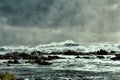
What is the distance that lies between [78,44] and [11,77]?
524 ft

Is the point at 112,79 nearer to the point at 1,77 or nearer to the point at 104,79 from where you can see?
the point at 104,79

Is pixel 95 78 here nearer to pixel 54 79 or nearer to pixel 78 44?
pixel 54 79

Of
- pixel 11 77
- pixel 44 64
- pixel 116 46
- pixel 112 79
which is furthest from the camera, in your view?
pixel 116 46

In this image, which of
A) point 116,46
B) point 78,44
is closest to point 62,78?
point 116,46

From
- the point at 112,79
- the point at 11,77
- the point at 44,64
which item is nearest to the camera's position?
the point at 11,77

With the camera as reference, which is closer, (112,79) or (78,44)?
(112,79)

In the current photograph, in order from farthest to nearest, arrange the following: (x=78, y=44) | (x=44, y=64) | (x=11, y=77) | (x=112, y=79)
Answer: (x=78, y=44) → (x=44, y=64) → (x=112, y=79) → (x=11, y=77)

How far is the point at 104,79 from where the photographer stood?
37.4 meters

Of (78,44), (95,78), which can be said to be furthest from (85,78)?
(78,44)

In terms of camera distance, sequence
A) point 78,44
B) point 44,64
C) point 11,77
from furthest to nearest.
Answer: point 78,44 → point 44,64 → point 11,77

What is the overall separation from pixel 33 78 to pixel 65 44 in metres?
158

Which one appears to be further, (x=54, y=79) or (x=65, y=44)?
(x=65, y=44)

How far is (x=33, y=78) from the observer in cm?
3853

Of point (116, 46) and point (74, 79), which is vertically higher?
point (116, 46)
